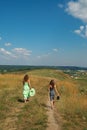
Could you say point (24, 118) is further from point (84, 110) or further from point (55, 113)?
point (84, 110)

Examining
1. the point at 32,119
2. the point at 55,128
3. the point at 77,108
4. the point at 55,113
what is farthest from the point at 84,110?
the point at 55,128

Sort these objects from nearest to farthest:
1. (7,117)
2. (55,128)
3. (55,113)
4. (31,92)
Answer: (55,128)
(7,117)
(55,113)
(31,92)

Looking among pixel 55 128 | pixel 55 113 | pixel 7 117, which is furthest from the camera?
pixel 55 113

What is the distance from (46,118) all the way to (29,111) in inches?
85.4

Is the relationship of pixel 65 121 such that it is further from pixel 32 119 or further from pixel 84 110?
pixel 84 110

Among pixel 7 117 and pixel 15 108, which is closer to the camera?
pixel 7 117

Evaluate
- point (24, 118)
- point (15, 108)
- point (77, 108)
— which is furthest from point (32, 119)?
point (77, 108)

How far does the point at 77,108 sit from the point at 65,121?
3921 mm

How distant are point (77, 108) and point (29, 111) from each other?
3.27 metres

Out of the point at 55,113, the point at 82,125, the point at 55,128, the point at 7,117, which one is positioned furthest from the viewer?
the point at 55,113

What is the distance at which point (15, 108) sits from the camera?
17172 millimetres

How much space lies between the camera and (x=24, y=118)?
1400cm

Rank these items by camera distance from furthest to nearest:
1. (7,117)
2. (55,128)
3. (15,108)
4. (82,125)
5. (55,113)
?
1. (15,108)
2. (55,113)
3. (7,117)
4. (82,125)
5. (55,128)

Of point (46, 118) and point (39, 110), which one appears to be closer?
point (46, 118)
